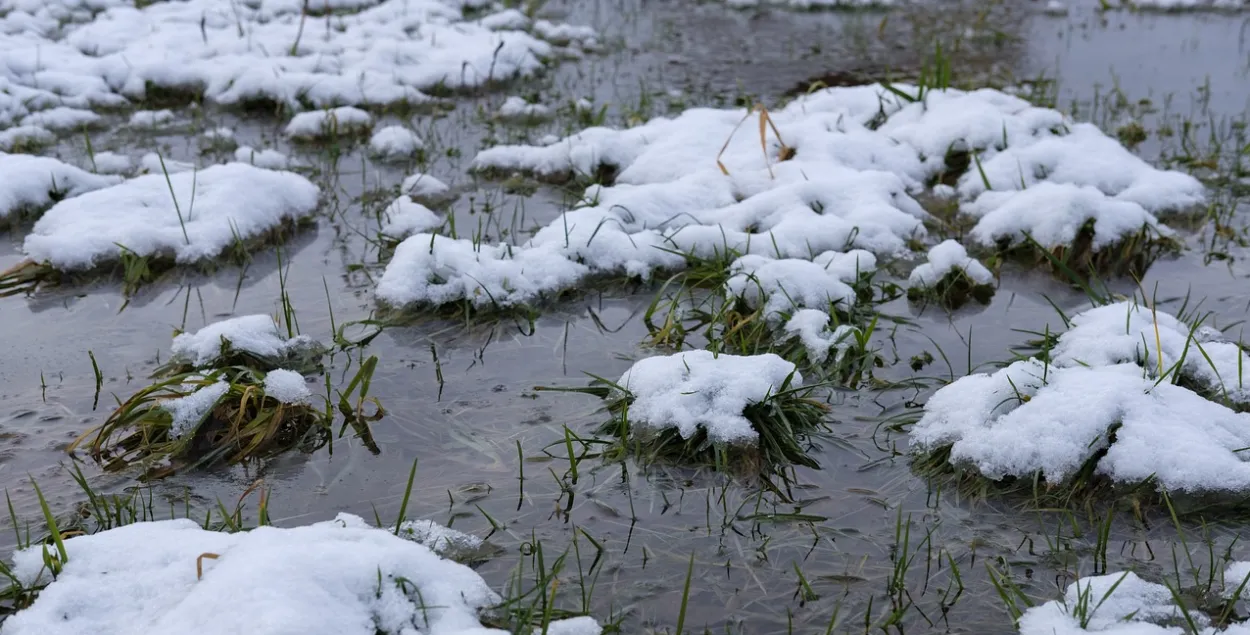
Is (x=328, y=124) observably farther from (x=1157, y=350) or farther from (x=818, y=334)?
(x=1157, y=350)

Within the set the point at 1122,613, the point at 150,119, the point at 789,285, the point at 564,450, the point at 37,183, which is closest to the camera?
the point at 1122,613

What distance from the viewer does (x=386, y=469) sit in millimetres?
3072

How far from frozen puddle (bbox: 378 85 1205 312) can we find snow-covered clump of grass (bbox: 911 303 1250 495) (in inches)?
51.9

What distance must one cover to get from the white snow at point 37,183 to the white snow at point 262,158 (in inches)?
34.0

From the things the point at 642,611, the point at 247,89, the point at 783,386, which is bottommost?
the point at 642,611

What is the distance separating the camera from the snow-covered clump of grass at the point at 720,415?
10.1 ft

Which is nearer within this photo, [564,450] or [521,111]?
[564,450]

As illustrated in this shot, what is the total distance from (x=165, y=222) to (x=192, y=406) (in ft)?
6.23

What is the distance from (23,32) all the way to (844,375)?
326 inches

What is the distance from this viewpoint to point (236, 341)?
3502 millimetres

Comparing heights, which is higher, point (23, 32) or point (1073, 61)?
point (23, 32)

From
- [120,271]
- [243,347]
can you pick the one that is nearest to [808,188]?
[243,347]

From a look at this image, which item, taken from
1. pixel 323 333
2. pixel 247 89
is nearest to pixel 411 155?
pixel 247 89

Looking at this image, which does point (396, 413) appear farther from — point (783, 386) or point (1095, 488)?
point (1095, 488)
